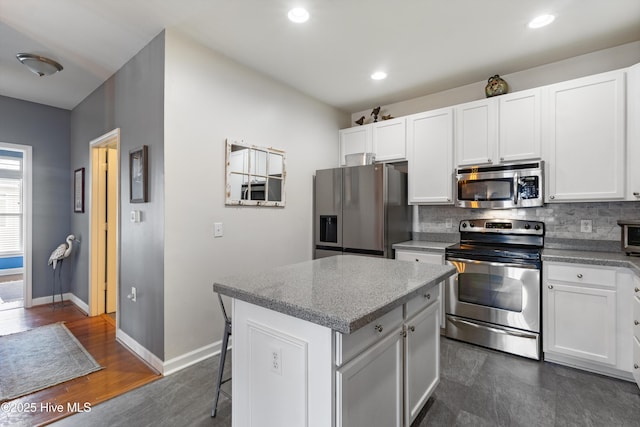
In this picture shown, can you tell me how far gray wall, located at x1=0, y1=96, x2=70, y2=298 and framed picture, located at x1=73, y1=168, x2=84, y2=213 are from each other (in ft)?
0.75

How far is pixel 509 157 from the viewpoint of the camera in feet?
9.36

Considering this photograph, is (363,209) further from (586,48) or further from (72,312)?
(72,312)

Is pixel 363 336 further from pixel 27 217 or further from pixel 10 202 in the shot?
pixel 10 202

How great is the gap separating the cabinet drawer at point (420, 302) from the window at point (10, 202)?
288 inches

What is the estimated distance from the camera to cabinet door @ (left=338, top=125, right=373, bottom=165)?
386 cm

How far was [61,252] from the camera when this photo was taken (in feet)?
12.7

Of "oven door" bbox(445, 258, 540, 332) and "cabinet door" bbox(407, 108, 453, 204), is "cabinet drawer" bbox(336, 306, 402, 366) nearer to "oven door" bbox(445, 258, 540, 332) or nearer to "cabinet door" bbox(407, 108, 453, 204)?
"oven door" bbox(445, 258, 540, 332)

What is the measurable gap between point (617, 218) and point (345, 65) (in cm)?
281

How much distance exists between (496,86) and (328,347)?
3127 millimetres

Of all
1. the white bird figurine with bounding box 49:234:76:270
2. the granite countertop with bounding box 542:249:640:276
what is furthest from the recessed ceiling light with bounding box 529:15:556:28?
the white bird figurine with bounding box 49:234:76:270

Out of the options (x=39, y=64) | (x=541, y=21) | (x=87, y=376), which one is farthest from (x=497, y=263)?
(x=39, y=64)

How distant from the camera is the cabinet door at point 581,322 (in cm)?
221

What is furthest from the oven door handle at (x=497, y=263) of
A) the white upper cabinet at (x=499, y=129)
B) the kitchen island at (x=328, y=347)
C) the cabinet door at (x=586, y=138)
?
the kitchen island at (x=328, y=347)

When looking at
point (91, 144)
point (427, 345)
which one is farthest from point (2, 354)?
point (427, 345)
